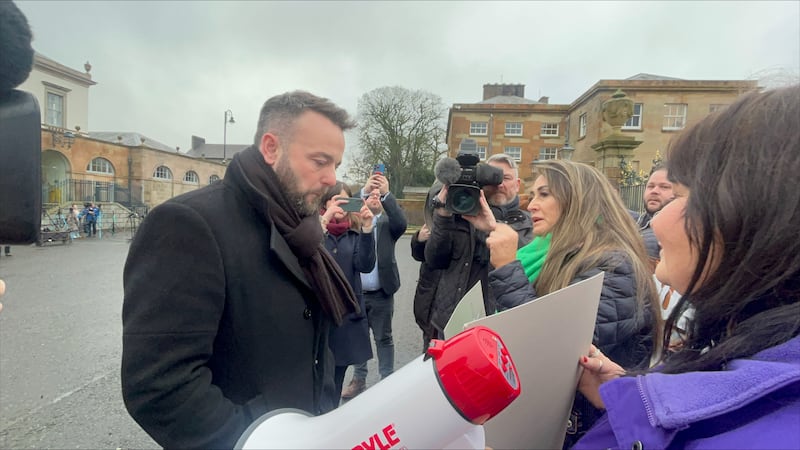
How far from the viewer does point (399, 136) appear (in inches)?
1519

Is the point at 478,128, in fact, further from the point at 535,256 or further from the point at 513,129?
the point at 535,256

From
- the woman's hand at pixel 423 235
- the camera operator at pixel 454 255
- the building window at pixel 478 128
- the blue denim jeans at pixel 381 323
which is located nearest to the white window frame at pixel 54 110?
the building window at pixel 478 128

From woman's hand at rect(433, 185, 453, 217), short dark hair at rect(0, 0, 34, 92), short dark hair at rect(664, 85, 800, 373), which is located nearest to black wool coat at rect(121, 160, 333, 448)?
short dark hair at rect(0, 0, 34, 92)

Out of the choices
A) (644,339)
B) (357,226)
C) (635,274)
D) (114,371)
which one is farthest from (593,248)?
(114,371)

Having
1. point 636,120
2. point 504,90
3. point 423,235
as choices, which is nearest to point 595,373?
point 423,235

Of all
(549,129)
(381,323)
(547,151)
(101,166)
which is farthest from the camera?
(547,151)

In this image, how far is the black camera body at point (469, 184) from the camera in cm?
247

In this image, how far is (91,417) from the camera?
11.2ft

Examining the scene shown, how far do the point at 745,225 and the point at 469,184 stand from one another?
181 centimetres

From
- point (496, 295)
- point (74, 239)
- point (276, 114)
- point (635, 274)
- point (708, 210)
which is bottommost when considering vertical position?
point (74, 239)

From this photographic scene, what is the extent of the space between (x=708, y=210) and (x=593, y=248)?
1.06 metres

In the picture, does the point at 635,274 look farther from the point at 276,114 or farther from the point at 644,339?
the point at 276,114

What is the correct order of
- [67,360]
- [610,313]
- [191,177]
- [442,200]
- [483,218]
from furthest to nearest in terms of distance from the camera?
[191,177] < [67,360] < [442,200] < [483,218] < [610,313]

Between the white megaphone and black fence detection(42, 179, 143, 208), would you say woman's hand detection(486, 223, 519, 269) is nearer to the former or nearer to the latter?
the white megaphone
